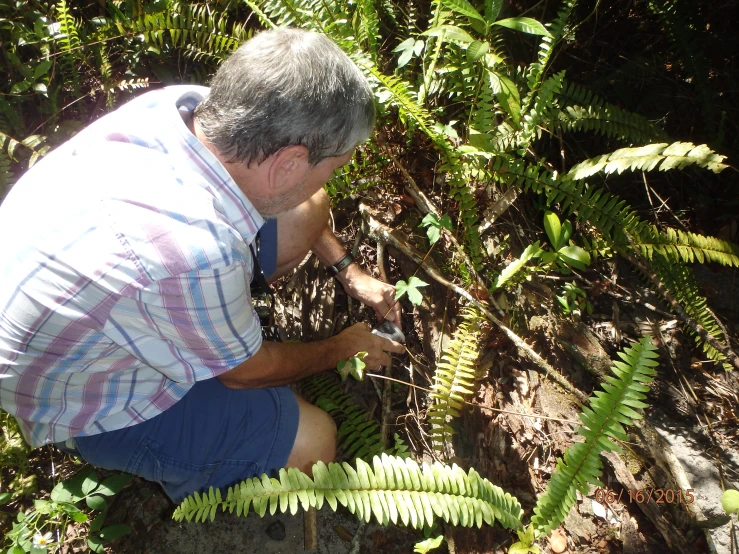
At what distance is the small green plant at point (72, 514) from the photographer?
218 centimetres

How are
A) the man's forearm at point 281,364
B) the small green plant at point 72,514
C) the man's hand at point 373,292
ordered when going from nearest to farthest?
the man's forearm at point 281,364 < the small green plant at point 72,514 < the man's hand at point 373,292

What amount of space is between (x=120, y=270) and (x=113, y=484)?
1.29 meters

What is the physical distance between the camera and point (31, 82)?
3121 mm

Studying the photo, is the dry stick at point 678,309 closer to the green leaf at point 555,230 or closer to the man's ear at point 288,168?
A: the green leaf at point 555,230

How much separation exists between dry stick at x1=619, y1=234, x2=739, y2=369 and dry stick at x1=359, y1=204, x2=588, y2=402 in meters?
0.68

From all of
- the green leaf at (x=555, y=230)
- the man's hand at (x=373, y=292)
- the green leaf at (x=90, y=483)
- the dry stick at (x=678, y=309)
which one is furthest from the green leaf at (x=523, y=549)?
the green leaf at (x=90, y=483)

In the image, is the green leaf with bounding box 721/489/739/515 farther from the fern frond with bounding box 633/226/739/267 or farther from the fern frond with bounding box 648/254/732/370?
the fern frond with bounding box 633/226/739/267

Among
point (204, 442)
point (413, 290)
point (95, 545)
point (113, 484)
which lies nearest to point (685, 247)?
point (413, 290)

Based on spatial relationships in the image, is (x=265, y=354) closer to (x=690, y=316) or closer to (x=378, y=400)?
(x=378, y=400)

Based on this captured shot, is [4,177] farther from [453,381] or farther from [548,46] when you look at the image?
[548,46]

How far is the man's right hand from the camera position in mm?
2527

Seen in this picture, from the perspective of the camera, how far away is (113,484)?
2307 millimetres

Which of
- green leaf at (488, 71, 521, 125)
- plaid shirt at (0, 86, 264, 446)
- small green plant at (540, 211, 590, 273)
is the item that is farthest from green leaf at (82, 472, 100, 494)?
green leaf at (488, 71, 521, 125)

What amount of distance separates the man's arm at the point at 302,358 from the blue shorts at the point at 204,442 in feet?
0.43
